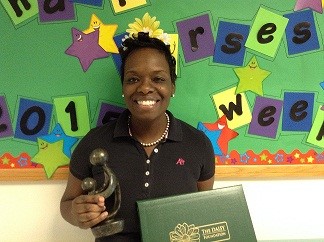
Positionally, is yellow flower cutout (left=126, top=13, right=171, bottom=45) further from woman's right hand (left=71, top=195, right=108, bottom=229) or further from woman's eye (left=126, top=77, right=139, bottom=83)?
woman's right hand (left=71, top=195, right=108, bottom=229)

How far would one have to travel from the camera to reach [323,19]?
1.08 meters

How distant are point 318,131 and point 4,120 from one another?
920 mm

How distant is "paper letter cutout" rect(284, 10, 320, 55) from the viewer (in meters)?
1.07

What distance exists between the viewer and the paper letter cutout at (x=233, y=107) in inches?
42.9

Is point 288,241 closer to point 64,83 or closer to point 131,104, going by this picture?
point 131,104

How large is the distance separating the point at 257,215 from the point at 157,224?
436mm

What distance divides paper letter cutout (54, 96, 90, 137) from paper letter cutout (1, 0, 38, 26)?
9.4 inches

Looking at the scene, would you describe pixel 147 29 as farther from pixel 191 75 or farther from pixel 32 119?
pixel 32 119

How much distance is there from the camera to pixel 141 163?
3.00 ft

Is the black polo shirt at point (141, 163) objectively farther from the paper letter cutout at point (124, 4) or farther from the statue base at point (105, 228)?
the paper letter cutout at point (124, 4)

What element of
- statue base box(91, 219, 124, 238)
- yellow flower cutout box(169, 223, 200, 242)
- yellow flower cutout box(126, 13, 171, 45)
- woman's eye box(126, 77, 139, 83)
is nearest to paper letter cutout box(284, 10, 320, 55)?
yellow flower cutout box(126, 13, 171, 45)

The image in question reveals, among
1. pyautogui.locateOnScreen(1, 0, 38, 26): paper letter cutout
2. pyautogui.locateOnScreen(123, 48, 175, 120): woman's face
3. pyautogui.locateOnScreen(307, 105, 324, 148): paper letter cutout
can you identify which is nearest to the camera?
pyautogui.locateOnScreen(123, 48, 175, 120): woman's face

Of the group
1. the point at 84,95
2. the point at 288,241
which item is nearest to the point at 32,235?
the point at 84,95

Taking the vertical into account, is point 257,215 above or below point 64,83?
below
